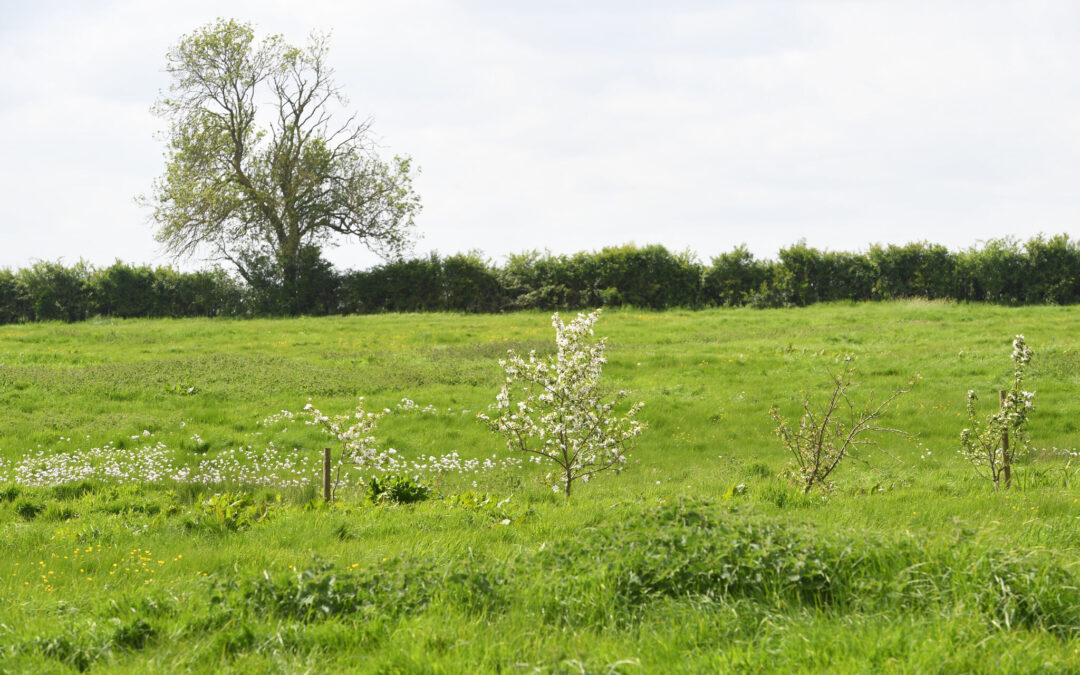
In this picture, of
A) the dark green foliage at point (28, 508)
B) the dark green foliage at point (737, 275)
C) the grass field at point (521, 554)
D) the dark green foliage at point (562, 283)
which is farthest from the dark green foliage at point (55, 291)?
the dark green foliage at point (28, 508)

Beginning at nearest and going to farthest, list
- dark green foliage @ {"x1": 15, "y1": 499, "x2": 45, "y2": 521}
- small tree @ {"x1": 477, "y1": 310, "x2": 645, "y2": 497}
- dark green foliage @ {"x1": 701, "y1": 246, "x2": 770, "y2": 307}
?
dark green foliage @ {"x1": 15, "y1": 499, "x2": 45, "y2": 521} < small tree @ {"x1": 477, "y1": 310, "x2": 645, "y2": 497} < dark green foliage @ {"x1": 701, "y1": 246, "x2": 770, "y2": 307}

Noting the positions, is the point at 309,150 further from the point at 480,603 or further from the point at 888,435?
the point at 480,603

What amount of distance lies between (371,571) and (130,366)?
1802 centimetres

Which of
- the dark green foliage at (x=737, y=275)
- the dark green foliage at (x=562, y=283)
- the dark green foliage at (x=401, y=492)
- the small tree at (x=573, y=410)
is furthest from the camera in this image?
the dark green foliage at (x=737, y=275)

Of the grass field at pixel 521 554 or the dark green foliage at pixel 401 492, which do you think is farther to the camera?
the dark green foliage at pixel 401 492

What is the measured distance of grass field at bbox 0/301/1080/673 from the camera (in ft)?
15.6

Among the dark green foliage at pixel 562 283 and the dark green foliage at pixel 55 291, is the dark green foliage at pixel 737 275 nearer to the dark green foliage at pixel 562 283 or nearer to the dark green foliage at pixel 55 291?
the dark green foliage at pixel 562 283

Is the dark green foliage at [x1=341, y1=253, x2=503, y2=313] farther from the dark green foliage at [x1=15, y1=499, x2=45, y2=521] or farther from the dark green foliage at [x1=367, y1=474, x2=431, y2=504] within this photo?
the dark green foliage at [x1=367, y1=474, x2=431, y2=504]

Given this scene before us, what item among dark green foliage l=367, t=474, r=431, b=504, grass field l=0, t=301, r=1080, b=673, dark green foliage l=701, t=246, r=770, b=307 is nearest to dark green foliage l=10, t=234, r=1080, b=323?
dark green foliage l=701, t=246, r=770, b=307

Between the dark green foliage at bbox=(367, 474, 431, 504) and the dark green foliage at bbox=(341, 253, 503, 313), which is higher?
the dark green foliage at bbox=(341, 253, 503, 313)

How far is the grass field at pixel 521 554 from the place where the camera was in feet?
15.6

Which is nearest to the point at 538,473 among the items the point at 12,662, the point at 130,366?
the point at 12,662

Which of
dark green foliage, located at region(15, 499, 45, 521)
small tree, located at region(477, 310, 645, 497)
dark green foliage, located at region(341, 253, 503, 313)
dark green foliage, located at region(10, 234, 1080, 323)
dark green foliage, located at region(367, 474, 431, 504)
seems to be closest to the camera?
dark green foliage, located at region(367, 474, 431, 504)

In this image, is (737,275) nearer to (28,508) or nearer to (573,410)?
(573,410)
